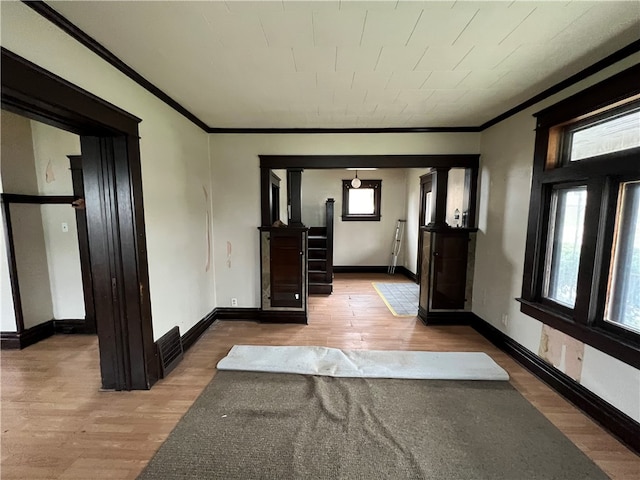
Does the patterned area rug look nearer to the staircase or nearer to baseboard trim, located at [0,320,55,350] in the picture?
the staircase

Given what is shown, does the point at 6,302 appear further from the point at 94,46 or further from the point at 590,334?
the point at 590,334

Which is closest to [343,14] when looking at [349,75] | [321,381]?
[349,75]

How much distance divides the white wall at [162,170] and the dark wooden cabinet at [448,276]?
2904 millimetres

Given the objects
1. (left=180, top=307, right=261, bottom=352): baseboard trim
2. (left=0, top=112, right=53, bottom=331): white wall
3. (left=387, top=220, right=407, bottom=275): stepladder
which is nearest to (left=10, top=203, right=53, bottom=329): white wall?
(left=0, top=112, right=53, bottom=331): white wall

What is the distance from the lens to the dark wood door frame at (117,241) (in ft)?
6.26

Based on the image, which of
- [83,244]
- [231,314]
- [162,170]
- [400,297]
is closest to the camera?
[162,170]

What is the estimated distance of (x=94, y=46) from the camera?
1.65 metres

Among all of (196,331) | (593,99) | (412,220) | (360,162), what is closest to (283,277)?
(196,331)

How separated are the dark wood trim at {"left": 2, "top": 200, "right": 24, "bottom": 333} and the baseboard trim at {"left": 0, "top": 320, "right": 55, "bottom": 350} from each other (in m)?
0.06

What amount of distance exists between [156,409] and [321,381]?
1.26 meters

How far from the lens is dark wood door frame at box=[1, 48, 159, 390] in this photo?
75.1 inches

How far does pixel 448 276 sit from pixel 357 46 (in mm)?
2865

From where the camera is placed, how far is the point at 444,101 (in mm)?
2533

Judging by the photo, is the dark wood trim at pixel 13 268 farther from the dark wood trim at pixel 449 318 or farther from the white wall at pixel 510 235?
the white wall at pixel 510 235
